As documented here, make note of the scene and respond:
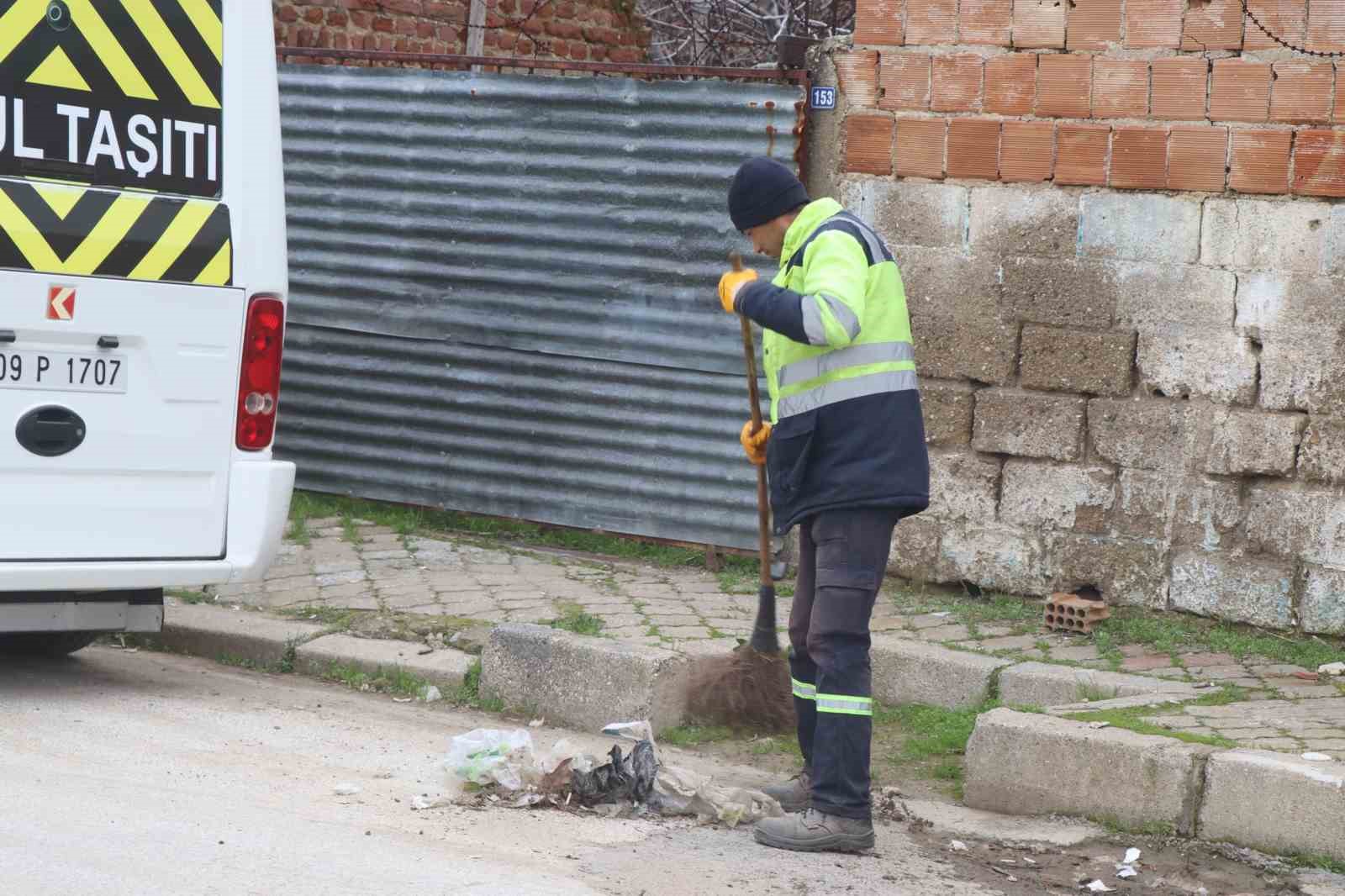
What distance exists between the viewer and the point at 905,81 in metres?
6.95

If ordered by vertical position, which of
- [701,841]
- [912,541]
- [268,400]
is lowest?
[701,841]

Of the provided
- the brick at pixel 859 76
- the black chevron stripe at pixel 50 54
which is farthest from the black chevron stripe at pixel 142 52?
the brick at pixel 859 76

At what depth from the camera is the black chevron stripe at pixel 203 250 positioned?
5457 millimetres

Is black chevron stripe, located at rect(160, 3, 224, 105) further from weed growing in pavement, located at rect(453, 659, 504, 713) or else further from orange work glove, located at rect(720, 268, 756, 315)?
weed growing in pavement, located at rect(453, 659, 504, 713)

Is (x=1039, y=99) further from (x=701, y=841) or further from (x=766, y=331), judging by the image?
(x=701, y=841)

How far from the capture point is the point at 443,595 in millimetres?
7000

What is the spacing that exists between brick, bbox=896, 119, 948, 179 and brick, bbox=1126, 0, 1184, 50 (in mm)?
818

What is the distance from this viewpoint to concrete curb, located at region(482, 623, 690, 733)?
5629 mm

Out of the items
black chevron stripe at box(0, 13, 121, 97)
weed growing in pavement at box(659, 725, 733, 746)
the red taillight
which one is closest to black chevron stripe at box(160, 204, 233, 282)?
the red taillight

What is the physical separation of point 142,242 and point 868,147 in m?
3.09

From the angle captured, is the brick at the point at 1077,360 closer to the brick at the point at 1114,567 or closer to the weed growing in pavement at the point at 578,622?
the brick at the point at 1114,567

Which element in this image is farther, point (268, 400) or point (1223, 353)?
point (1223, 353)

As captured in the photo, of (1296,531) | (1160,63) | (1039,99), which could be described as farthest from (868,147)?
(1296,531)

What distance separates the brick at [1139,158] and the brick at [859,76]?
105 cm
